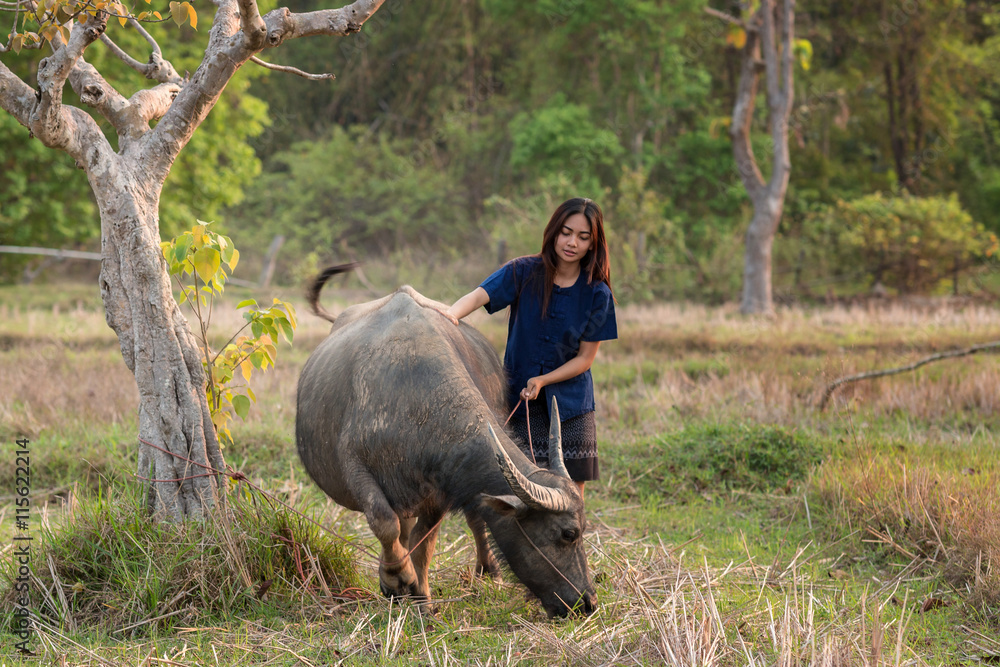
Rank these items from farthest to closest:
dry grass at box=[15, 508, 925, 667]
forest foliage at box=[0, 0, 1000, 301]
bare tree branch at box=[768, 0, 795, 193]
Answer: forest foliage at box=[0, 0, 1000, 301], bare tree branch at box=[768, 0, 795, 193], dry grass at box=[15, 508, 925, 667]

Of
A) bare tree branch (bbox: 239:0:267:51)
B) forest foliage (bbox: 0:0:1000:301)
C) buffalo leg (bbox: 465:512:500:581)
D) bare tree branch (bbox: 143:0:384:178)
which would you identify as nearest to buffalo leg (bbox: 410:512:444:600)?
buffalo leg (bbox: 465:512:500:581)

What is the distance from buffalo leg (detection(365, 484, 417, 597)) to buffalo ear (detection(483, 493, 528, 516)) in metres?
0.45

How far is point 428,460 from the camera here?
137 inches

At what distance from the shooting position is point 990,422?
22.9 ft

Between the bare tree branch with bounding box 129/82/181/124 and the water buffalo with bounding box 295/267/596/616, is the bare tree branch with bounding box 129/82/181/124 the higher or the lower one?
the higher one

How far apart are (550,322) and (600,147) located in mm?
16764

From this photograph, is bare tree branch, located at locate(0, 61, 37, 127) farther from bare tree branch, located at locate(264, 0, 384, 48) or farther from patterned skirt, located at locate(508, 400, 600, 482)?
patterned skirt, located at locate(508, 400, 600, 482)

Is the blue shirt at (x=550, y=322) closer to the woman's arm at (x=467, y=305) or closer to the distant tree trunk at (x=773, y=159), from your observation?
the woman's arm at (x=467, y=305)

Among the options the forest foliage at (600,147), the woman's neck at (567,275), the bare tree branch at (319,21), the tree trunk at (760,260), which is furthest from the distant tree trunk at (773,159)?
the bare tree branch at (319,21)

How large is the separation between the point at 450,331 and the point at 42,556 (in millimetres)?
2063

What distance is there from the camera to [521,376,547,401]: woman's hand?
3.92 metres

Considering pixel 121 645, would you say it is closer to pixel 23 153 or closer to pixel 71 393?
pixel 71 393

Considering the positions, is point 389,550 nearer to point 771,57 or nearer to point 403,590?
point 403,590

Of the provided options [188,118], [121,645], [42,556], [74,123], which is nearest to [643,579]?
[121,645]
